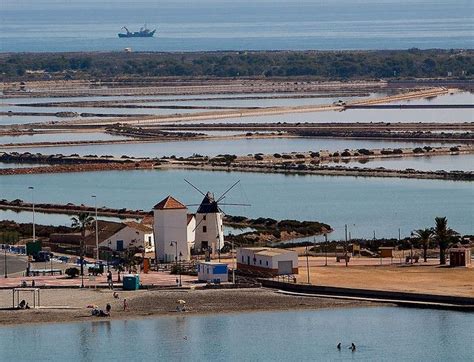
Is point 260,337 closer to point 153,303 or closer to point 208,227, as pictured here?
point 153,303

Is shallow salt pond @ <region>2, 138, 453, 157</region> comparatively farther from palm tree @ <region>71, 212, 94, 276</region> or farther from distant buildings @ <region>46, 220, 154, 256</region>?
distant buildings @ <region>46, 220, 154, 256</region>

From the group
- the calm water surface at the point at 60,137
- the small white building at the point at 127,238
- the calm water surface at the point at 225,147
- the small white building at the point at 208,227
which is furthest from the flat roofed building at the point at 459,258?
the calm water surface at the point at 60,137

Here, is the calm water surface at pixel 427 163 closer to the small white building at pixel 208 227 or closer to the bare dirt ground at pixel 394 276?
the small white building at pixel 208 227

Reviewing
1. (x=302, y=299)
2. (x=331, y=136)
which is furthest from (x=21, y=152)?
(x=302, y=299)

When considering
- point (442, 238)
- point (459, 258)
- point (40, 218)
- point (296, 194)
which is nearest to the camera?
point (459, 258)

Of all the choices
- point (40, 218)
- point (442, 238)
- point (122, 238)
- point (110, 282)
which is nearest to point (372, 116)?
point (40, 218)

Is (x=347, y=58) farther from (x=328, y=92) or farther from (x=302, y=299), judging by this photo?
(x=302, y=299)

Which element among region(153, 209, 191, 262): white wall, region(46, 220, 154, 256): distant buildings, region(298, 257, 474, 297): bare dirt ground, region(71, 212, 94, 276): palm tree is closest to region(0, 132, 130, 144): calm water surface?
region(71, 212, 94, 276): palm tree
